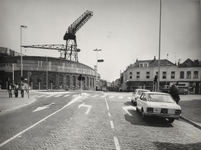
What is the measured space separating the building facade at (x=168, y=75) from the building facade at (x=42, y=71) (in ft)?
79.3

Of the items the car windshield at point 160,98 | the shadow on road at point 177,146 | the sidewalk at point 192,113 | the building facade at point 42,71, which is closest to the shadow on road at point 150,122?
the car windshield at point 160,98

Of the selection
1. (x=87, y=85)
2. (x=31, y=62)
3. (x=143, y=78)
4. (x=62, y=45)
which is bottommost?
(x=87, y=85)

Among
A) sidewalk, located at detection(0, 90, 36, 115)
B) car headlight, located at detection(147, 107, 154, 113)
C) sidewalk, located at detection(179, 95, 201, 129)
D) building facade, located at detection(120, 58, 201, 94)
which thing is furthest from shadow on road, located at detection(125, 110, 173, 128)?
building facade, located at detection(120, 58, 201, 94)

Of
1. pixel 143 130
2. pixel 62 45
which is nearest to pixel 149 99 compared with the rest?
pixel 143 130

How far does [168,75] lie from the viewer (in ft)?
128

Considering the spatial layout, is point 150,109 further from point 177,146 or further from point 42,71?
point 42,71

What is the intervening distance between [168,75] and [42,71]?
43.1 metres

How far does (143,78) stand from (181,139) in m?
38.6

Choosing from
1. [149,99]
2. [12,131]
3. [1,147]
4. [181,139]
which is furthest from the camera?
[149,99]

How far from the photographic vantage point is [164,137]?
5.09 metres

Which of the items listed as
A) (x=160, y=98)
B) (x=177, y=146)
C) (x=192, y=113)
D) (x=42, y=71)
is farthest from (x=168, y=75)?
(x=42, y=71)

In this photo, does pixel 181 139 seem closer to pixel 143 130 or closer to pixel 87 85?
pixel 143 130

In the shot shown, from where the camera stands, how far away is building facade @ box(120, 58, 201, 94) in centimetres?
3659

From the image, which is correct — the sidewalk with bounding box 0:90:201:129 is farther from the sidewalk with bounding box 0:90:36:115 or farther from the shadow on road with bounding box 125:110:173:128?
the shadow on road with bounding box 125:110:173:128
